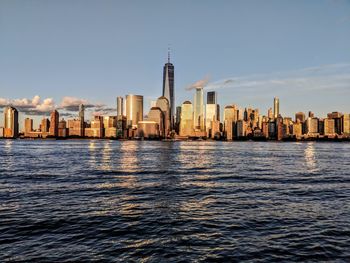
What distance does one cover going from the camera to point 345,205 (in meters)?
33.9

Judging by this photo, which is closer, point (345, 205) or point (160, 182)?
point (345, 205)

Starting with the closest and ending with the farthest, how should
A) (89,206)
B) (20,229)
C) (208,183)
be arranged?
1. (20,229)
2. (89,206)
3. (208,183)

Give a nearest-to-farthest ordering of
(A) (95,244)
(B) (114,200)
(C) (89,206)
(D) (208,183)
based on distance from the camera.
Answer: (A) (95,244)
(C) (89,206)
(B) (114,200)
(D) (208,183)

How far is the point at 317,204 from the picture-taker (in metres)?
34.5

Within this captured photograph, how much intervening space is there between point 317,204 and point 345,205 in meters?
2.67

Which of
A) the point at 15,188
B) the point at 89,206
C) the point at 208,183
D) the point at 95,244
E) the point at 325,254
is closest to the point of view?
the point at 325,254

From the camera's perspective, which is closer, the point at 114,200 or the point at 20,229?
the point at 20,229

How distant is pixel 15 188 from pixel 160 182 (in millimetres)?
20403

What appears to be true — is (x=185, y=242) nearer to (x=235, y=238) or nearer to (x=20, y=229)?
(x=235, y=238)

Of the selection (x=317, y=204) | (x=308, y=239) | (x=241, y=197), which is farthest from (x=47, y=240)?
(x=317, y=204)

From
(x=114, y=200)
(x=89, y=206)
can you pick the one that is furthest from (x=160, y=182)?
(x=89, y=206)

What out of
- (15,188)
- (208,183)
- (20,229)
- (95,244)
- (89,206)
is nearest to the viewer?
(95,244)

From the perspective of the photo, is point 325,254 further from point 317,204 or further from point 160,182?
point 160,182

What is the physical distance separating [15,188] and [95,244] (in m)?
27.0
